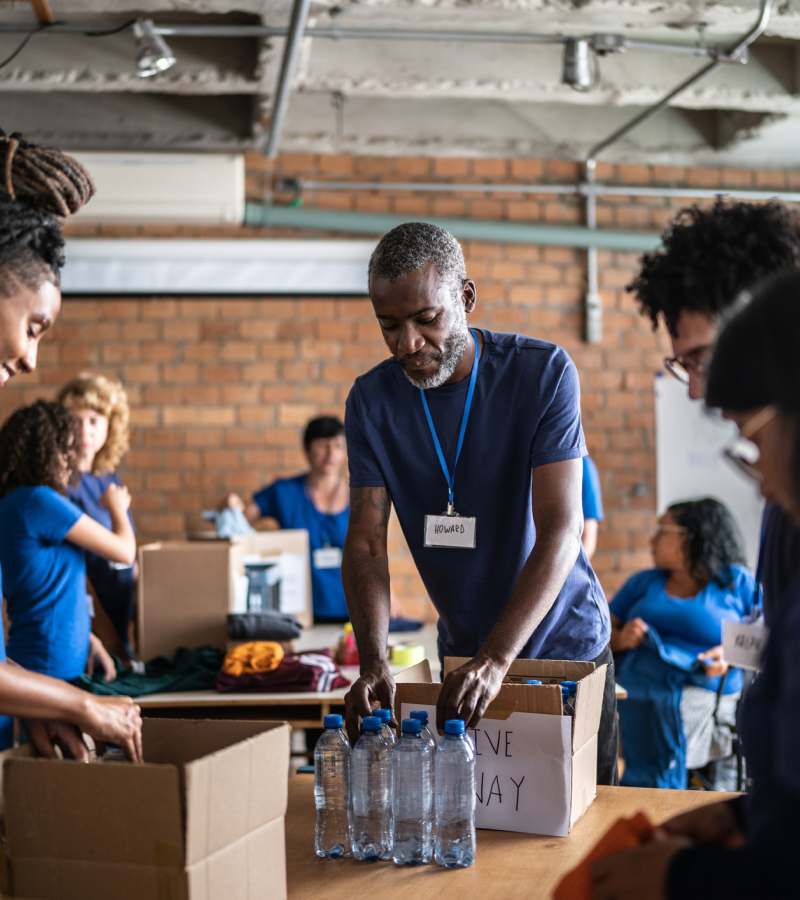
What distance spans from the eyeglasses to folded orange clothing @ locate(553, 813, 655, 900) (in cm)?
37

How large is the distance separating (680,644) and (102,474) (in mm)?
2422

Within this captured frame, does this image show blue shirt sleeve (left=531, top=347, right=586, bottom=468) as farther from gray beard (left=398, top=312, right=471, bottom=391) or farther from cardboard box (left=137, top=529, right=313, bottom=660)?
cardboard box (left=137, top=529, right=313, bottom=660)

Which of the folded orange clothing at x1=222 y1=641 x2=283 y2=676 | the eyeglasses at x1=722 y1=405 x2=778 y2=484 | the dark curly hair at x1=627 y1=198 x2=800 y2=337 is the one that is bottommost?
the folded orange clothing at x1=222 y1=641 x2=283 y2=676

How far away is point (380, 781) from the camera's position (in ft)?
4.46

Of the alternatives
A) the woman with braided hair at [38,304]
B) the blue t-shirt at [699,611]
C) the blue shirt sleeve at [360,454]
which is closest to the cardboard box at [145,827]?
the woman with braided hair at [38,304]

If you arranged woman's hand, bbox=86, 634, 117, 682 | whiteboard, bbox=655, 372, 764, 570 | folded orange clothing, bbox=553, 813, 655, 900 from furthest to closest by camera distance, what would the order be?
whiteboard, bbox=655, 372, 764, 570, woman's hand, bbox=86, 634, 117, 682, folded orange clothing, bbox=553, 813, 655, 900

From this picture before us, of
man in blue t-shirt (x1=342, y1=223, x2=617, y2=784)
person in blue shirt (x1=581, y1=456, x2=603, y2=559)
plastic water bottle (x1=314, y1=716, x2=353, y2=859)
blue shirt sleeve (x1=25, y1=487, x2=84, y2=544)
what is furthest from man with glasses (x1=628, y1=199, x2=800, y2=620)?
person in blue shirt (x1=581, y1=456, x2=603, y2=559)

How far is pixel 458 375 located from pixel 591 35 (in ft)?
7.63

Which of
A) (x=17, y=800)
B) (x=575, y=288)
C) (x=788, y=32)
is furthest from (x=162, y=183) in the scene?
(x=17, y=800)

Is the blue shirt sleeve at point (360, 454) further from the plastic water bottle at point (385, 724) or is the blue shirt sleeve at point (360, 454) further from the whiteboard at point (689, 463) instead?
the whiteboard at point (689, 463)

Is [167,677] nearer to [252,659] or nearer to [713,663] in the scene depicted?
[252,659]

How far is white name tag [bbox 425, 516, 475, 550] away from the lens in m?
1.74

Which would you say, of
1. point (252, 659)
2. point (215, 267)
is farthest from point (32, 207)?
point (215, 267)

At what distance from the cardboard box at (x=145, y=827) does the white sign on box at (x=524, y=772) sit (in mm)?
380
